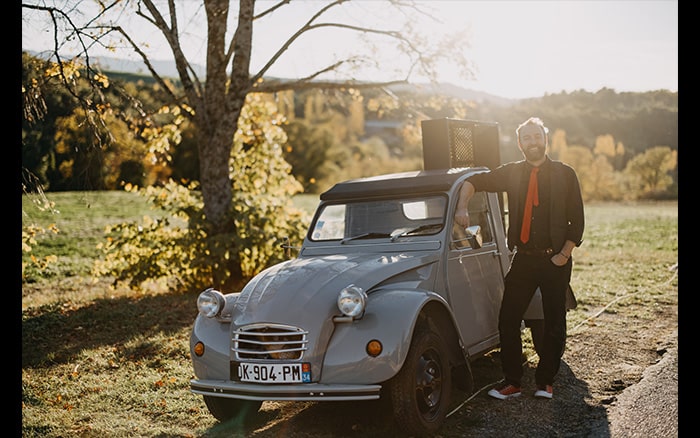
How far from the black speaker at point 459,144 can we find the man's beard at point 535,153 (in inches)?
60.4

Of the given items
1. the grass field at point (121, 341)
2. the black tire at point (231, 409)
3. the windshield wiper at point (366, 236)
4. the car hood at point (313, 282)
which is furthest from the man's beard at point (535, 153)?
the grass field at point (121, 341)

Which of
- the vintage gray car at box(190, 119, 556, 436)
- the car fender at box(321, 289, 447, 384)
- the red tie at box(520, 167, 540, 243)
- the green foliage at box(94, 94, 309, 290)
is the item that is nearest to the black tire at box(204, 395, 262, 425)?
the vintage gray car at box(190, 119, 556, 436)

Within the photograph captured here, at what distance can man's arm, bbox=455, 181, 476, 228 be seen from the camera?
6.47 m

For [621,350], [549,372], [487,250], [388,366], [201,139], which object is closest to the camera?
[388,366]

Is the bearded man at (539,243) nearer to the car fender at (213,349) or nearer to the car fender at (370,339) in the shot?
the car fender at (370,339)

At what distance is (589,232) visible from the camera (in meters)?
28.3

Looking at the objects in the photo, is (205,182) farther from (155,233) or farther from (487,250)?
(487,250)

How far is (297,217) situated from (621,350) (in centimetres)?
758

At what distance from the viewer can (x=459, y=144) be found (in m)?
8.12

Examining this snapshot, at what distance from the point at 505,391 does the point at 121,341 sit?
17.9 feet

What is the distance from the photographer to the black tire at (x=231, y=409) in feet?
19.1

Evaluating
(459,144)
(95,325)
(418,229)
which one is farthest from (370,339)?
(95,325)

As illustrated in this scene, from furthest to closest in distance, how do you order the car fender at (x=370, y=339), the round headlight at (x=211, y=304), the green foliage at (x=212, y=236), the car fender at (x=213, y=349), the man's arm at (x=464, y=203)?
1. the green foliage at (x=212, y=236)
2. the man's arm at (x=464, y=203)
3. the round headlight at (x=211, y=304)
4. the car fender at (x=213, y=349)
5. the car fender at (x=370, y=339)
